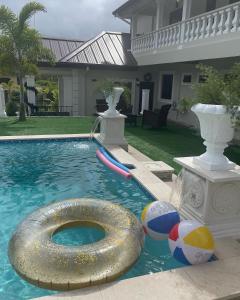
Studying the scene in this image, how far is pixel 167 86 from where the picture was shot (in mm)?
17797

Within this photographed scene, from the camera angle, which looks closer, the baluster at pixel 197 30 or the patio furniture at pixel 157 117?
the baluster at pixel 197 30

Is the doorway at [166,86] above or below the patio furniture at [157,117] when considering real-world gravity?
above

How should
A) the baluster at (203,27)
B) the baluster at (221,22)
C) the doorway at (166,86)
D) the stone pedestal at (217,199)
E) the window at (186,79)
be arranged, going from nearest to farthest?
1. the stone pedestal at (217,199)
2. the baluster at (221,22)
3. the baluster at (203,27)
4. the window at (186,79)
5. the doorway at (166,86)

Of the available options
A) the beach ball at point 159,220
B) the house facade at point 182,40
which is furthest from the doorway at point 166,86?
the beach ball at point 159,220

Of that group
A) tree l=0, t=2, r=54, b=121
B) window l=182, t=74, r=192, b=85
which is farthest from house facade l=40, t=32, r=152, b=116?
window l=182, t=74, r=192, b=85

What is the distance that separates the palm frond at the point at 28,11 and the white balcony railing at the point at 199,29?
5.59 m

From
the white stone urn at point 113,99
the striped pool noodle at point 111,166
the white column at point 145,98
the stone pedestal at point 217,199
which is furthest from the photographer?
the white column at point 145,98

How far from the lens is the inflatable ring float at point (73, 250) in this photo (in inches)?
128

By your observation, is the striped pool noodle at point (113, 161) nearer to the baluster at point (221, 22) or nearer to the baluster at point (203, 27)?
the baluster at point (221, 22)

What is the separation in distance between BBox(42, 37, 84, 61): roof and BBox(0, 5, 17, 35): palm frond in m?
4.79

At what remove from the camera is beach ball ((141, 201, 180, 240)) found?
13.8 feet

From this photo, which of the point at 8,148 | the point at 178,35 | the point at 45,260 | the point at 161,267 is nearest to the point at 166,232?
the point at 161,267

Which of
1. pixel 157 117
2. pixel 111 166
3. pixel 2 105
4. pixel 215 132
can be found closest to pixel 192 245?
pixel 215 132

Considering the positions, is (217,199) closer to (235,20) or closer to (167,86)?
(235,20)
